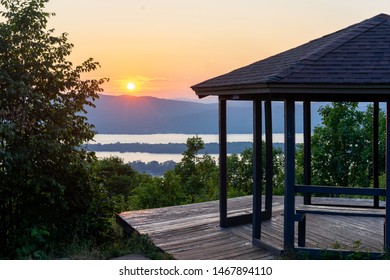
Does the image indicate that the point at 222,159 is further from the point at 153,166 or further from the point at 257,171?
the point at 153,166

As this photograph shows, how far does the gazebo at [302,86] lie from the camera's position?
6422 mm

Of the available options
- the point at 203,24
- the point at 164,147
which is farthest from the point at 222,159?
the point at 164,147

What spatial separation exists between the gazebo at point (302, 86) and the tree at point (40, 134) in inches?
79.0

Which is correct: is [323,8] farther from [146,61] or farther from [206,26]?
[146,61]

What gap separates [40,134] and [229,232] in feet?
10.1

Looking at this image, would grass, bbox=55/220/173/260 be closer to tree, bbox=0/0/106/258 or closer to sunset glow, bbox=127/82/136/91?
tree, bbox=0/0/106/258

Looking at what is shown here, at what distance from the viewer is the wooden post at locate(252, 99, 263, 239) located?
A: 7.31m

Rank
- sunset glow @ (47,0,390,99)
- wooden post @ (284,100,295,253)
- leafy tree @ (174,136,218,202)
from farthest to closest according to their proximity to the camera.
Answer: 1. leafy tree @ (174,136,218,202)
2. sunset glow @ (47,0,390,99)
3. wooden post @ (284,100,295,253)

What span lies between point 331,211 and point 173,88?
34.3ft

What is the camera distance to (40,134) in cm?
789

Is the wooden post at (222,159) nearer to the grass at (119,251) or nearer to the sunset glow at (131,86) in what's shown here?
the grass at (119,251)

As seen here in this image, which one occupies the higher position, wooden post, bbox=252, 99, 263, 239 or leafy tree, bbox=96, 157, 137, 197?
wooden post, bbox=252, 99, 263, 239

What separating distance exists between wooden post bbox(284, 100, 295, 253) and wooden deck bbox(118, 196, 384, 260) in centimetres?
22

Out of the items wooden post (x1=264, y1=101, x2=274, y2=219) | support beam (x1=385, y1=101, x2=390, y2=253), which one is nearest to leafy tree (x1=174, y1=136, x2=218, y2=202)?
wooden post (x1=264, y1=101, x2=274, y2=219)
